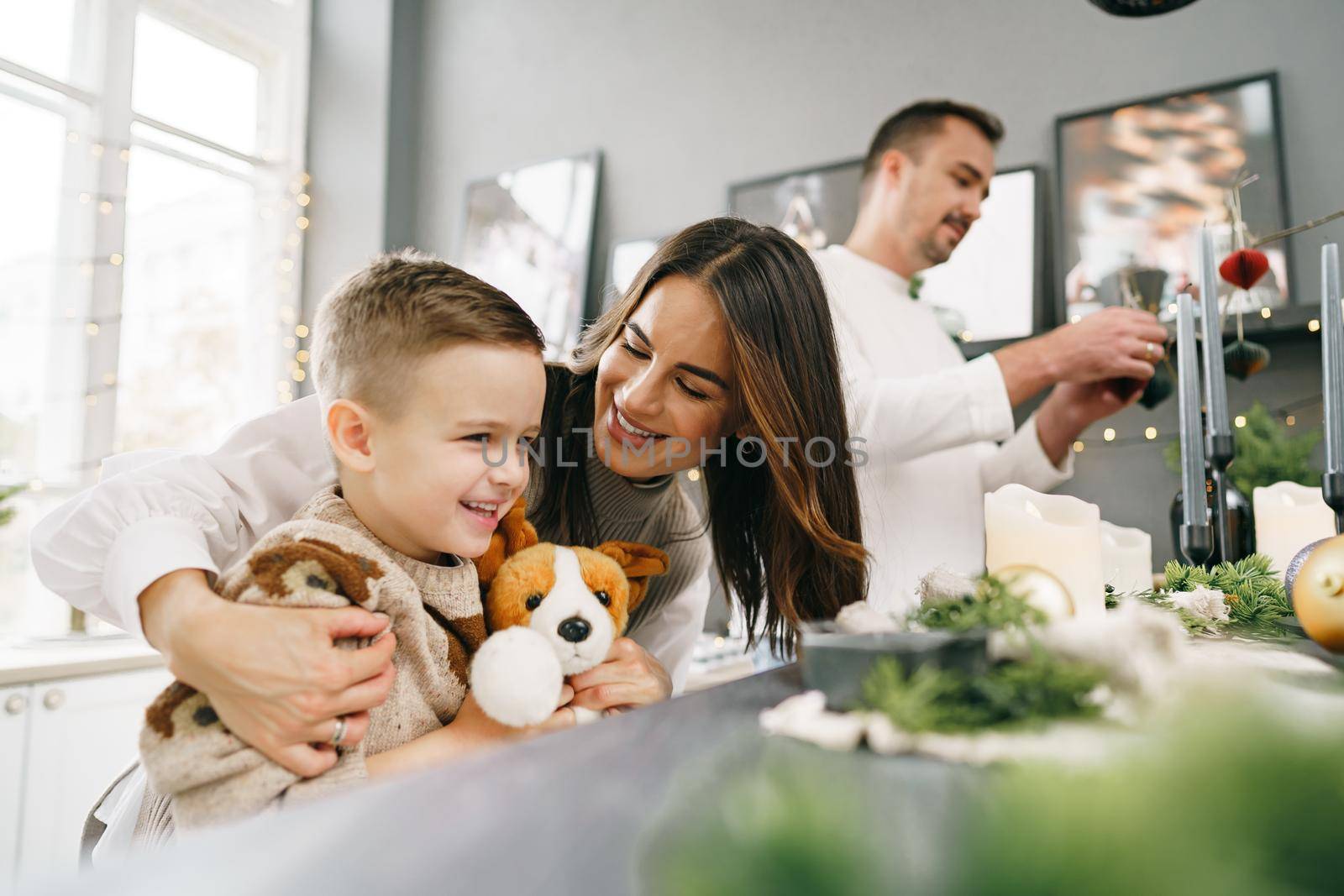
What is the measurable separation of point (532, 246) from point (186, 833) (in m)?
2.71

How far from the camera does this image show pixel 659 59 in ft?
9.95

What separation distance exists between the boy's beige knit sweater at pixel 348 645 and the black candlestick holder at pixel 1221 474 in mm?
731

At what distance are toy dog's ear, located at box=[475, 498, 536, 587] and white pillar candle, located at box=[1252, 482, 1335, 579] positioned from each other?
0.73 meters

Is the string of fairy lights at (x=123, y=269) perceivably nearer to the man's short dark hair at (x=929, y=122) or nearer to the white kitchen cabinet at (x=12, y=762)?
the white kitchen cabinet at (x=12, y=762)

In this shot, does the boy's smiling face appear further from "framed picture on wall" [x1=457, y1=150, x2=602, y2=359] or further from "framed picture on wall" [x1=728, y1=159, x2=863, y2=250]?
"framed picture on wall" [x1=457, y1=150, x2=602, y2=359]

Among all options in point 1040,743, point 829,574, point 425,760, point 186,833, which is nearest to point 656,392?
point 829,574

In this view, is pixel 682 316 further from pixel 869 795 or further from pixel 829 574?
pixel 869 795

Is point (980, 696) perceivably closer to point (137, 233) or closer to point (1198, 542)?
point (1198, 542)

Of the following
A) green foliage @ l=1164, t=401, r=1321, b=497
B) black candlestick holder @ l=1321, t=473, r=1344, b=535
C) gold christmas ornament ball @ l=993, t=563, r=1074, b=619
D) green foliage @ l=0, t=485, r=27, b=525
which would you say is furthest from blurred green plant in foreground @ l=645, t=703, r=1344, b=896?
green foliage @ l=0, t=485, r=27, b=525

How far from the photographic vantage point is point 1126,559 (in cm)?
75

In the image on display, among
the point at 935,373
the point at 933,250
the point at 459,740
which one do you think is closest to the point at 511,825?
the point at 459,740

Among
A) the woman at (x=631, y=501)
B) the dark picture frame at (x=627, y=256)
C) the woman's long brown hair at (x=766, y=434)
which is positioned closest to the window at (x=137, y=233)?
the dark picture frame at (x=627, y=256)

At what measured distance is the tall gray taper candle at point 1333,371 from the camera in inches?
30.7

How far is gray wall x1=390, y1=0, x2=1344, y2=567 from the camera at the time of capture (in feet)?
6.73
